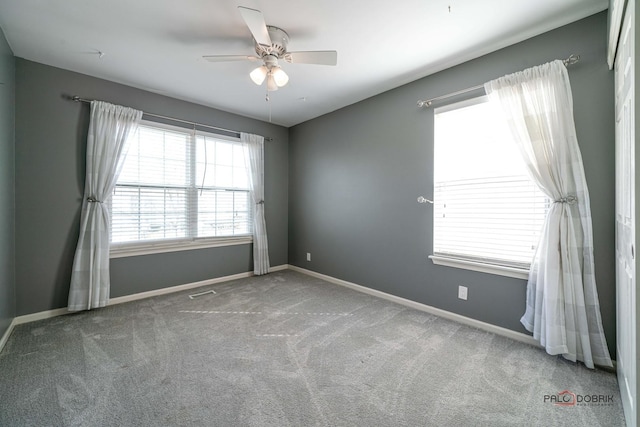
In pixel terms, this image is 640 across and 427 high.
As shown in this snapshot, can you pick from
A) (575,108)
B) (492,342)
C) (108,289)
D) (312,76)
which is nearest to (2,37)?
(108,289)

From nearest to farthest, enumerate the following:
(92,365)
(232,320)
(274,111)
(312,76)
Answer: (92,365) → (232,320) → (312,76) → (274,111)

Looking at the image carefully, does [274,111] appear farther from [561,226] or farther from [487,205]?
[561,226]

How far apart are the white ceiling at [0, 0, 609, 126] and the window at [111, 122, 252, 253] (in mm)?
792

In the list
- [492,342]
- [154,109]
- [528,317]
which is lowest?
[492,342]

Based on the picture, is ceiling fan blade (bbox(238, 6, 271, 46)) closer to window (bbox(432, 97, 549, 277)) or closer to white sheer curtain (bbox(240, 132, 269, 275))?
window (bbox(432, 97, 549, 277))

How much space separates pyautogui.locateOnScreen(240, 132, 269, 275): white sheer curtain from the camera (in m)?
4.13

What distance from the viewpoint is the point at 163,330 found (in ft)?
7.84

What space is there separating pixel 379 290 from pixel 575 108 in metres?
2.56

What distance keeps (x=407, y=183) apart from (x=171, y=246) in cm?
320

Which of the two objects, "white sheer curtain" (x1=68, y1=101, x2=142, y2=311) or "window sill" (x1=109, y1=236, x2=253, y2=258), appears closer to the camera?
"white sheer curtain" (x1=68, y1=101, x2=142, y2=311)

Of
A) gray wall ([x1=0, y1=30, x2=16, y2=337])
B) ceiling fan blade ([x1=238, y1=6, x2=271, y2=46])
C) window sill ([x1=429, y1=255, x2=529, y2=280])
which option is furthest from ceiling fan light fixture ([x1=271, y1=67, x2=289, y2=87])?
window sill ([x1=429, y1=255, x2=529, y2=280])
